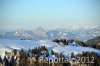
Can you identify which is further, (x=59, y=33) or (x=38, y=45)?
(x=59, y=33)

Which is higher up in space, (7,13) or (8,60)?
(7,13)

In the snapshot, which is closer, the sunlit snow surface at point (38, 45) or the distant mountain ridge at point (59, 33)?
the sunlit snow surface at point (38, 45)

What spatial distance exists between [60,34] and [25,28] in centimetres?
50

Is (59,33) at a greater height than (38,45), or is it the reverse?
(59,33)

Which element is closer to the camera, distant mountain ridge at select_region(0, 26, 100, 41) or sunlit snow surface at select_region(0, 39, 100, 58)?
sunlit snow surface at select_region(0, 39, 100, 58)

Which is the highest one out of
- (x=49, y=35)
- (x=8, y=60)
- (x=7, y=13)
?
(x=7, y=13)

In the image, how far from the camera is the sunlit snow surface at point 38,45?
178 inches

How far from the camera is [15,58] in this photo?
14.7 feet

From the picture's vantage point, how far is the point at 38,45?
4.55 meters

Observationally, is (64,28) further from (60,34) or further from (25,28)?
(25,28)

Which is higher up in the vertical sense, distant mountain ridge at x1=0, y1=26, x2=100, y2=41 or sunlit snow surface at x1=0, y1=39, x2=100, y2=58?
distant mountain ridge at x1=0, y1=26, x2=100, y2=41

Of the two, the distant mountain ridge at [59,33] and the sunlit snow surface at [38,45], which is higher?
the distant mountain ridge at [59,33]

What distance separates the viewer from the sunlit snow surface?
4.52 meters

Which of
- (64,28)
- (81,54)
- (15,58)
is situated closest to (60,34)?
(64,28)
